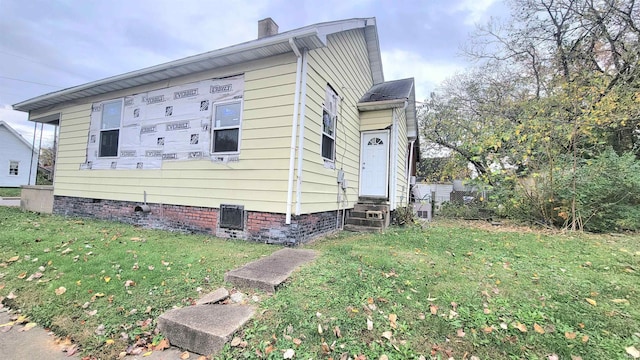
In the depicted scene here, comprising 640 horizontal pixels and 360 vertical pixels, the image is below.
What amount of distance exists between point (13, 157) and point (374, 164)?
32.4 m

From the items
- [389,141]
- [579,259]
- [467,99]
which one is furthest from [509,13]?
[579,259]

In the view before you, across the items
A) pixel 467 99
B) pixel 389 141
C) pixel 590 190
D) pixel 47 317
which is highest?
pixel 467 99

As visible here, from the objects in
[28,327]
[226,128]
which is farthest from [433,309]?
[226,128]

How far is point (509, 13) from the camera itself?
12625 millimetres

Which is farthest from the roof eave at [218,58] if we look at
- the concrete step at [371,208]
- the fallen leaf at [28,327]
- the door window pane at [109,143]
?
the fallen leaf at [28,327]

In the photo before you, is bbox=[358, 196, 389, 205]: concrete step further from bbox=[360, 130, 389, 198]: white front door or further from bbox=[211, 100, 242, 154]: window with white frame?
bbox=[211, 100, 242, 154]: window with white frame

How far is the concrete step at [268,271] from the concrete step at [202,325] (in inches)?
17.2

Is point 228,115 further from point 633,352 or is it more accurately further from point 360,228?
point 633,352

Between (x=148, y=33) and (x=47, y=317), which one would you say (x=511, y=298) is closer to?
(x=47, y=317)

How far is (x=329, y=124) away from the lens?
6418mm

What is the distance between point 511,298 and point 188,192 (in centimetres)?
592

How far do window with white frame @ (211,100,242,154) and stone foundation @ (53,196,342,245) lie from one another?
1287 mm

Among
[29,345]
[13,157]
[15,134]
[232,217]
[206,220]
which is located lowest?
[29,345]

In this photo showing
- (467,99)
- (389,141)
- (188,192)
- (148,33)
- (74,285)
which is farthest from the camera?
(467,99)
